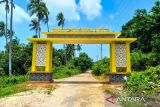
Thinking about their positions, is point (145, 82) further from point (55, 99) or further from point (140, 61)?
point (140, 61)

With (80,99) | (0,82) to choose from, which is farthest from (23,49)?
(80,99)

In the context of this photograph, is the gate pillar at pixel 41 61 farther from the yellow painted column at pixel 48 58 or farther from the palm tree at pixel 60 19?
the palm tree at pixel 60 19

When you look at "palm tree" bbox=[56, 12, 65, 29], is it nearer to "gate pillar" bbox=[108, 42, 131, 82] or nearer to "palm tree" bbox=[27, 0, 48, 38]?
"palm tree" bbox=[27, 0, 48, 38]

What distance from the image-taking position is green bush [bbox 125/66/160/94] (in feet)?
46.6

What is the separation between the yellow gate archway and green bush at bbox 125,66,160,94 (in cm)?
429

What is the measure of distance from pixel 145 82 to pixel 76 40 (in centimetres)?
767

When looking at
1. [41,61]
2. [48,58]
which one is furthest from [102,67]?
[41,61]

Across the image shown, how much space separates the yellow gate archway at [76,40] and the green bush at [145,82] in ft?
14.1

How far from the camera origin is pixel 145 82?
14750mm

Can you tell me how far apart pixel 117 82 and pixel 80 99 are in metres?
7.30

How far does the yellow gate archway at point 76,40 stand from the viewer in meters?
21.0

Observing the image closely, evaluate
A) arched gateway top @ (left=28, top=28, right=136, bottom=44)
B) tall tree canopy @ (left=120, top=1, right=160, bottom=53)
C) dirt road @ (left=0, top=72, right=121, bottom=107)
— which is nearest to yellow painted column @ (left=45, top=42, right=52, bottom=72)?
arched gateway top @ (left=28, top=28, right=136, bottom=44)

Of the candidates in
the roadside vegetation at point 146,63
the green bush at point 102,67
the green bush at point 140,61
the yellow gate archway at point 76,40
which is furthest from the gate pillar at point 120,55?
the green bush at point 102,67

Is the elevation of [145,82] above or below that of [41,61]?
below
